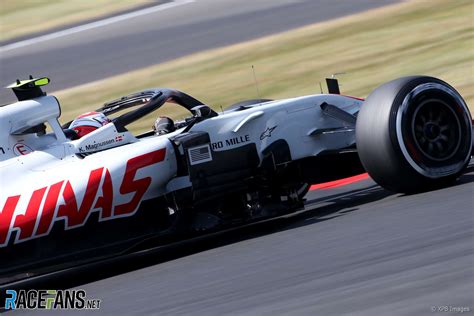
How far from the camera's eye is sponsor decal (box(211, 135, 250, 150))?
820 centimetres

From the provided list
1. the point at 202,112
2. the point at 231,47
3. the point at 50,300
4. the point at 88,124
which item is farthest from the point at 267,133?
the point at 231,47

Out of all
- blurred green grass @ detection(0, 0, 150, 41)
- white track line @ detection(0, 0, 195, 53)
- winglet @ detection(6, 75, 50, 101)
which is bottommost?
winglet @ detection(6, 75, 50, 101)

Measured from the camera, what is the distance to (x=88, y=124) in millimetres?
8227

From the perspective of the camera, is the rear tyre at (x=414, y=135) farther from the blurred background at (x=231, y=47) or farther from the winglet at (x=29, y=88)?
the blurred background at (x=231, y=47)

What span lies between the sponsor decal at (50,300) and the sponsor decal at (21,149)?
108cm

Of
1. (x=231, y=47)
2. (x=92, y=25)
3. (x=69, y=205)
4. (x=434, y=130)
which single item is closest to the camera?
(x=69, y=205)

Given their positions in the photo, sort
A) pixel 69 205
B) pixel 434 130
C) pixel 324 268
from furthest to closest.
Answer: pixel 434 130 → pixel 69 205 → pixel 324 268

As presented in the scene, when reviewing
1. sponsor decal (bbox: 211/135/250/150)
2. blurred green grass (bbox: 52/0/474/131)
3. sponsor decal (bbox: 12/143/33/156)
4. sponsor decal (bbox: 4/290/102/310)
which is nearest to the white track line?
blurred green grass (bbox: 52/0/474/131)

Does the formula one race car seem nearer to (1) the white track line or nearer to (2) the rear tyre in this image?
(2) the rear tyre

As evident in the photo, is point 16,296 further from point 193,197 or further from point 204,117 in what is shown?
point 204,117

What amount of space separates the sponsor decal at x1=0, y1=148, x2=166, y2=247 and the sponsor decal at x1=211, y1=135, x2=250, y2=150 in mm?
715

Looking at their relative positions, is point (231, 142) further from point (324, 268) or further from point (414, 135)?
point (324, 268)

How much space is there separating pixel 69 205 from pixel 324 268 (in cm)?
224

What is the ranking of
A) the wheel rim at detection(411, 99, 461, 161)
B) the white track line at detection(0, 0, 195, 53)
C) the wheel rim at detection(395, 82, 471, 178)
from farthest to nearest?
the white track line at detection(0, 0, 195, 53)
the wheel rim at detection(411, 99, 461, 161)
the wheel rim at detection(395, 82, 471, 178)
